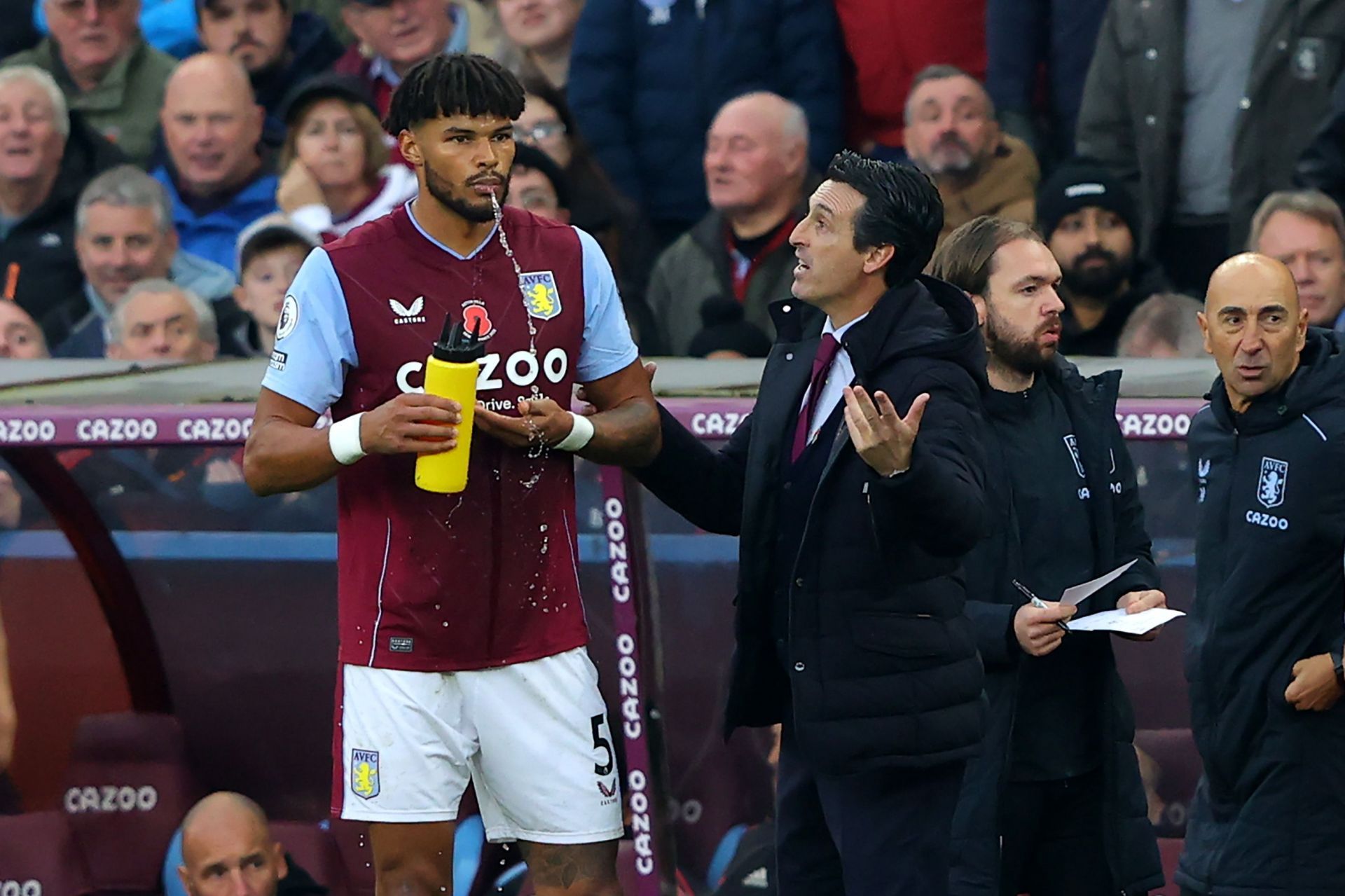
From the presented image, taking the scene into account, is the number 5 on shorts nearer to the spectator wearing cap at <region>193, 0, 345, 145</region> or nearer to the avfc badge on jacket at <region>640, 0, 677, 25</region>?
the avfc badge on jacket at <region>640, 0, 677, 25</region>

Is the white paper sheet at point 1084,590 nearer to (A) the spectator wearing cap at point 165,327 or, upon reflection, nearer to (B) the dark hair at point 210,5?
(A) the spectator wearing cap at point 165,327

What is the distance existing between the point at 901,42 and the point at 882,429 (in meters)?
4.31

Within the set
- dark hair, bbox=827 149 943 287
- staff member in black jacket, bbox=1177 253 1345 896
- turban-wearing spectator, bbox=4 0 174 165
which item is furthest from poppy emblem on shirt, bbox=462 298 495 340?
turban-wearing spectator, bbox=4 0 174 165

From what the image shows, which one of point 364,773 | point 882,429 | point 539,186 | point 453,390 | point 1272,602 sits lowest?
point 364,773

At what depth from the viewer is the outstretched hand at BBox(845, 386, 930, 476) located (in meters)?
3.78

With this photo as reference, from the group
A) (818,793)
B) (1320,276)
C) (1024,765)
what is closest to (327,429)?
(818,793)

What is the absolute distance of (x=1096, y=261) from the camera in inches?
279

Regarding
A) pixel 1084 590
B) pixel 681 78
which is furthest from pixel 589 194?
pixel 1084 590

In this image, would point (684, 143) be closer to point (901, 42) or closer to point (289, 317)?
point (901, 42)

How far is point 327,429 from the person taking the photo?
13.2 ft

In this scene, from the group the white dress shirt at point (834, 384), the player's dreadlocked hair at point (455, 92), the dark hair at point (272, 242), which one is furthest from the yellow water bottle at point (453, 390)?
the dark hair at point (272, 242)

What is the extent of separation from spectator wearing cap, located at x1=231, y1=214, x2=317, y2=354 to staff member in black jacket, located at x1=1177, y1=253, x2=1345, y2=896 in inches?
169

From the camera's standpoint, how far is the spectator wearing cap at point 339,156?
8250 millimetres

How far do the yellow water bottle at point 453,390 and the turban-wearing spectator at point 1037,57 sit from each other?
4.04 metres
